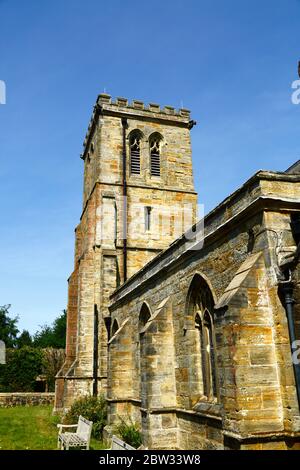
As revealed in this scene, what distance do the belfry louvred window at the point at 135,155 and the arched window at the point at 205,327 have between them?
45.0ft

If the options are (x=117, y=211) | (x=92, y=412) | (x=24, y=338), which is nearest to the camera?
(x=92, y=412)

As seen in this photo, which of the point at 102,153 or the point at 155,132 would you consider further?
the point at 155,132

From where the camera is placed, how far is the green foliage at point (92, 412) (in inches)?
525

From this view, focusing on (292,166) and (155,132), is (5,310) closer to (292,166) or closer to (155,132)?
(155,132)

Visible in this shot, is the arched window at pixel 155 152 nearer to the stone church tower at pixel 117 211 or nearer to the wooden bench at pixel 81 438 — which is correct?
the stone church tower at pixel 117 211

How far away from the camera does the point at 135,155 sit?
22297 mm

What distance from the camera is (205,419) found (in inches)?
320

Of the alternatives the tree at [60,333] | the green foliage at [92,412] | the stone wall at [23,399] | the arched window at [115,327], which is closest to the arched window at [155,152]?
the arched window at [115,327]

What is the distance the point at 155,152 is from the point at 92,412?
46.7 ft

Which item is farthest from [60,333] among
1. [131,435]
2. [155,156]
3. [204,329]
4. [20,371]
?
[204,329]

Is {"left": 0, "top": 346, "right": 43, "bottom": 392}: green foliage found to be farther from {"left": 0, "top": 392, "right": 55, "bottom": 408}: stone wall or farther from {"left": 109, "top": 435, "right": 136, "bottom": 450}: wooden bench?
{"left": 109, "top": 435, "right": 136, "bottom": 450}: wooden bench

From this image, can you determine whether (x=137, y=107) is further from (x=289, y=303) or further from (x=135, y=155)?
(x=289, y=303)
